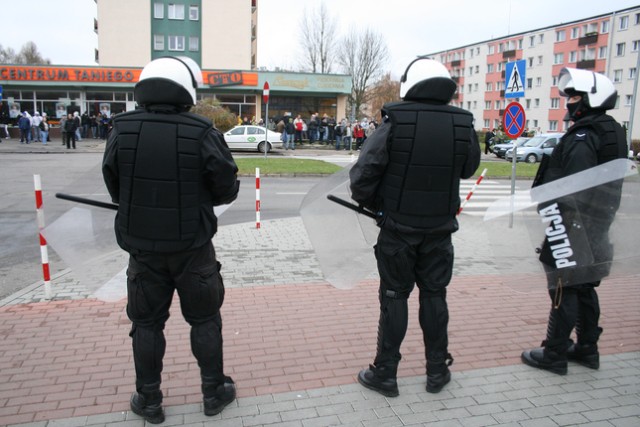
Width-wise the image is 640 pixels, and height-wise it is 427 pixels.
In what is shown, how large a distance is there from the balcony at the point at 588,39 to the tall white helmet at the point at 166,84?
7151 cm

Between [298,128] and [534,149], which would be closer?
[534,149]

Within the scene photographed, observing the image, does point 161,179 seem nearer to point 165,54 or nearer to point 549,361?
point 549,361

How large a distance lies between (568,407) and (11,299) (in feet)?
16.3

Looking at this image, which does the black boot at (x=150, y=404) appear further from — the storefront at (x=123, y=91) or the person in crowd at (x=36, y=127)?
the storefront at (x=123, y=91)

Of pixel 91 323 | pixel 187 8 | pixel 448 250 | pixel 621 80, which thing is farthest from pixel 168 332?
pixel 621 80

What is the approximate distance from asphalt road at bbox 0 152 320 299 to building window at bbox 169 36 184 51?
28.2 m

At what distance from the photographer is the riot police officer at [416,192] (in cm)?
325

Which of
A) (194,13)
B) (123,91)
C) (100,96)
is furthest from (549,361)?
(194,13)

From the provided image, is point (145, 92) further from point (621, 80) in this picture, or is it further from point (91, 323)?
point (621, 80)

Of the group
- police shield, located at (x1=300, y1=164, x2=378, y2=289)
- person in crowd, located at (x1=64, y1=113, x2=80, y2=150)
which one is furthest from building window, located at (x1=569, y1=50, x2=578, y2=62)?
police shield, located at (x1=300, y1=164, x2=378, y2=289)

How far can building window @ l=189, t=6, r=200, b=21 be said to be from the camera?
1909 inches

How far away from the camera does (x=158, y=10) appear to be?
48.1 m

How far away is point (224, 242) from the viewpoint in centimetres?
799

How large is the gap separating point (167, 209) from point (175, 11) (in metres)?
50.2
